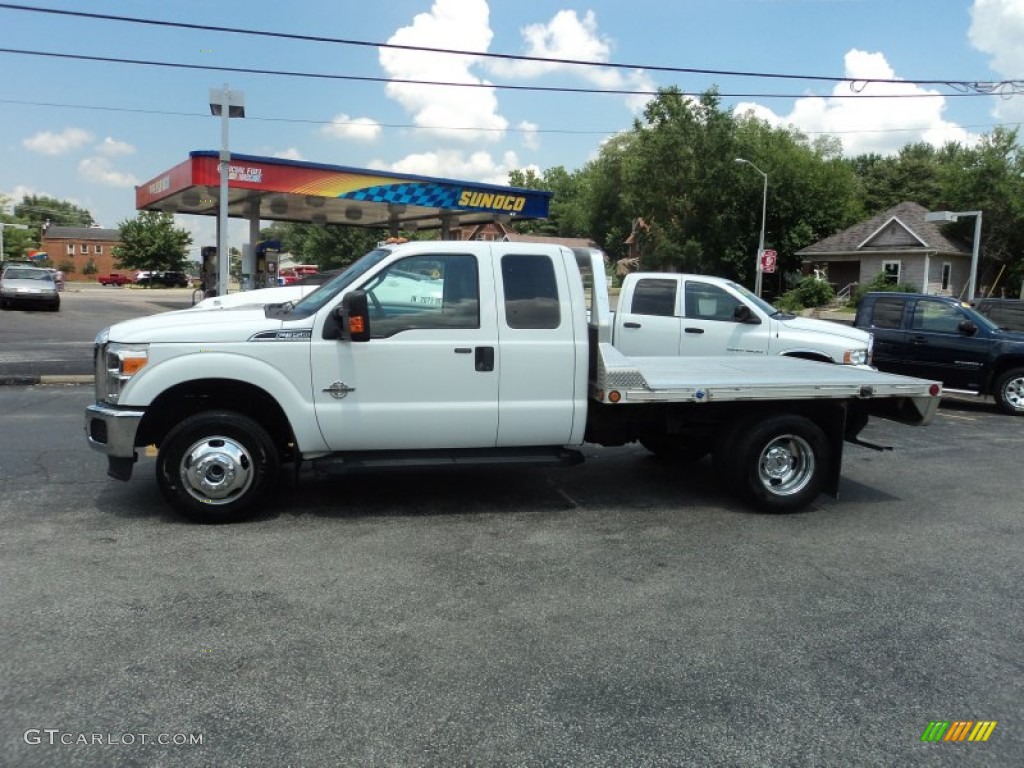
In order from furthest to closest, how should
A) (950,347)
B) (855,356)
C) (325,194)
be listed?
(325,194) → (950,347) → (855,356)

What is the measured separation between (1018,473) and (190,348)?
7840mm

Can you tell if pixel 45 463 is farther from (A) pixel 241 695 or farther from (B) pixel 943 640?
(B) pixel 943 640

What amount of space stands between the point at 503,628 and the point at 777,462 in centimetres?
324

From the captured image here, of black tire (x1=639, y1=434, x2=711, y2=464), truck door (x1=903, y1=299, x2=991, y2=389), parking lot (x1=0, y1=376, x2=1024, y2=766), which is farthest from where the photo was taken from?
truck door (x1=903, y1=299, x2=991, y2=389)

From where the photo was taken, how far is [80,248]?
→ 347ft

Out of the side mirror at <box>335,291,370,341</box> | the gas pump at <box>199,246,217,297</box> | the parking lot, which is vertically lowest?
the parking lot

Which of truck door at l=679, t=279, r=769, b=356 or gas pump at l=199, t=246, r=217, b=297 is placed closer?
truck door at l=679, t=279, r=769, b=356

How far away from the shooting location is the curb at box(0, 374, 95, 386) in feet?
42.3

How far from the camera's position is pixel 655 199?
5459 cm

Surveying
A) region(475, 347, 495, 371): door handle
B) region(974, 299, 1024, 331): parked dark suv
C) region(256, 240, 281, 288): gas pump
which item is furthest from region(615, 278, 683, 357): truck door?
region(256, 240, 281, 288): gas pump

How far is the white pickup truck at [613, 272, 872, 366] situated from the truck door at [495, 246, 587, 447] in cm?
477

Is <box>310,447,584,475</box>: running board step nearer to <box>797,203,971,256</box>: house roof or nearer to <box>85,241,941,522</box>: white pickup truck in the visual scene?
<box>85,241,941,522</box>: white pickup truck

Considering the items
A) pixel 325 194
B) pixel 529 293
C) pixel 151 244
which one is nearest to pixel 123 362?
pixel 529 293

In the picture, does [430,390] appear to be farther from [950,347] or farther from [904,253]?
[904,253]
